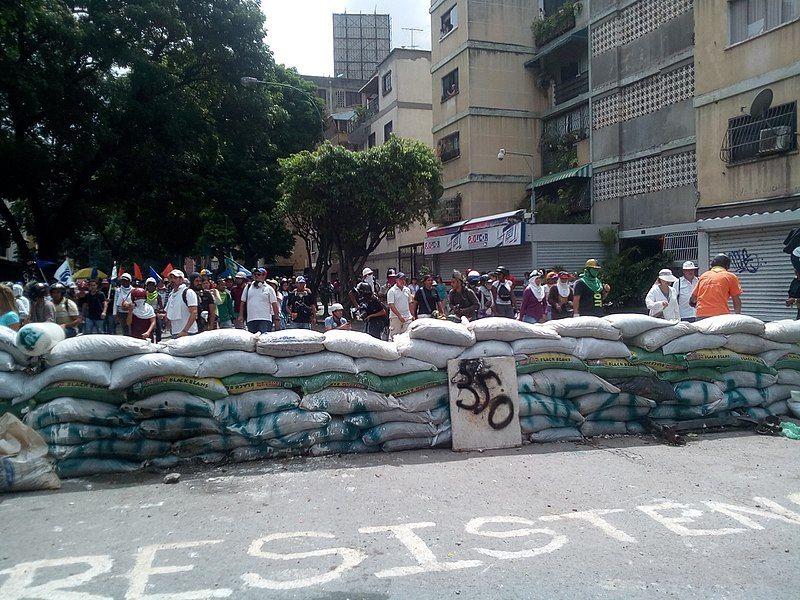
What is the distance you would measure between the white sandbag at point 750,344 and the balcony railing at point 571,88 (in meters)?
18.1

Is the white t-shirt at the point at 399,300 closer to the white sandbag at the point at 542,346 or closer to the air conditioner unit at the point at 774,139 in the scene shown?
the white sandbag at the point at 542,346

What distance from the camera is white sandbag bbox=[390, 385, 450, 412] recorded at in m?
5.23

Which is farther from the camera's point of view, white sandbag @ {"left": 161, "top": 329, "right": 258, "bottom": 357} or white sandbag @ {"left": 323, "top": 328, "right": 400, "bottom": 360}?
white sandbag @ {"left": 323, "top": 328, "right": 400, "bottom": 360}

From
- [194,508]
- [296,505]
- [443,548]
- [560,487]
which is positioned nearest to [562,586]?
[443,548]

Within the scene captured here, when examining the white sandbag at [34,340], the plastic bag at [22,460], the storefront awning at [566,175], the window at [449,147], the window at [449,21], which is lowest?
the plastic bag at [22,460]

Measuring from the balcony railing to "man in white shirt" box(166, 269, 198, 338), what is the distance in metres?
18.3

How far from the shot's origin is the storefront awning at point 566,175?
70.3 feet

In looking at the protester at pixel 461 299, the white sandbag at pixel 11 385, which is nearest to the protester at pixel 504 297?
the protester at pixel 461 299

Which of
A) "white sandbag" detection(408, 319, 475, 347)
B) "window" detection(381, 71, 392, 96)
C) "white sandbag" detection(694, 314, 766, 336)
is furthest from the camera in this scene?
"window" detection(381, 71, 392, 96)

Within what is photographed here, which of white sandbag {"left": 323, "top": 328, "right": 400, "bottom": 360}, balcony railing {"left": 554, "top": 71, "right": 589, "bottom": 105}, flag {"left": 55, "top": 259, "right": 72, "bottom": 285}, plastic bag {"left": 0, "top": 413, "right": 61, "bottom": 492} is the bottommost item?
plastic bag {"left": 0, "top": 413, "right": 61, "bottom": 492}

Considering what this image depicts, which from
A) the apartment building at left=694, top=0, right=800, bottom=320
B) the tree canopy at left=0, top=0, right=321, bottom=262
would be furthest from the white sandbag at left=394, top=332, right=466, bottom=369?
the tree canopy at left=0, top=0, right=321, bottom=262

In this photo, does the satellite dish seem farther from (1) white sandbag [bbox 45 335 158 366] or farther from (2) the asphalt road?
(1) white sandbag [bbox 45 335 158 366]

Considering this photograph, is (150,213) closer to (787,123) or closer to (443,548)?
(787,123)

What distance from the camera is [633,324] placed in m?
5.79
